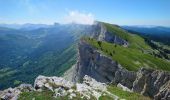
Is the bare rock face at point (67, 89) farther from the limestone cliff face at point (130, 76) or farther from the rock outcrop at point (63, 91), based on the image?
the limestone cliff face at point (130, 76)

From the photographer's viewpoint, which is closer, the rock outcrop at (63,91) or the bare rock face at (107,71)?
the rock outcrop at (63,91)

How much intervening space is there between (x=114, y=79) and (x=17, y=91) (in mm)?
113038

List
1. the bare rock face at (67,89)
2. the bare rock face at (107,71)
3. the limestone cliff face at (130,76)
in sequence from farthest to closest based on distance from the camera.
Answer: the bare rock face at (107,71) < the limestone cliff face at (130,76) < the bare rock face at (67,89)

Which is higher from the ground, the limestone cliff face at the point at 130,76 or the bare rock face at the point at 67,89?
the bare rock face at the point at 67,89

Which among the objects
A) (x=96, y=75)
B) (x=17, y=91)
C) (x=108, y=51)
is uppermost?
(x=17, y=91)

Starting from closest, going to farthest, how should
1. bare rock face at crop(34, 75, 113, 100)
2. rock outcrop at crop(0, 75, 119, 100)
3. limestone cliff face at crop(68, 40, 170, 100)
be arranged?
rock outcrop at crop(0, 75, 119, 100), bare rock face at crop(34, 75, 113, 100), limestone cliff face at crop(68, 40, 170, 100)

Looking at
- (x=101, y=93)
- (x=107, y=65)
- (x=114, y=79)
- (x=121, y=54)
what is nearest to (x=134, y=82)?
(x=114, y=79)

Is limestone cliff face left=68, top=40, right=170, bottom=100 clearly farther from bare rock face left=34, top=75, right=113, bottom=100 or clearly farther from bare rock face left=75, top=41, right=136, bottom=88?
bare rock face left=34, top=75, right=113, bottom=100

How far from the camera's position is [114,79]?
6599 inches

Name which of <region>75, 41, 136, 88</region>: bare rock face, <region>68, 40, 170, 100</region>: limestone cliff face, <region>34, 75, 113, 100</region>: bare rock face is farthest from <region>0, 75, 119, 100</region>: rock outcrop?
<region>75, 41, 136, 88</region>: bare rock face

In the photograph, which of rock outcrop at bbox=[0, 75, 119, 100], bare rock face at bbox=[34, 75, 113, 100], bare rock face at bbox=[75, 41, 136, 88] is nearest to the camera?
rock outcrop at bbox=[0, 75, 119, 100]

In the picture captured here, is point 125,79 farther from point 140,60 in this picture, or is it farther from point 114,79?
point 140,60

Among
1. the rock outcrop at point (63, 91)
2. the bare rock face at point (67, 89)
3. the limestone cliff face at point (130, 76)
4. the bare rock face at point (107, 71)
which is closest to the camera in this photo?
the rock outcrop at point (63, 91)

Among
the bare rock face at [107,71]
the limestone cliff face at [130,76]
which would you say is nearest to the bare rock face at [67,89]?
the limestone cliff face at [130,76]
